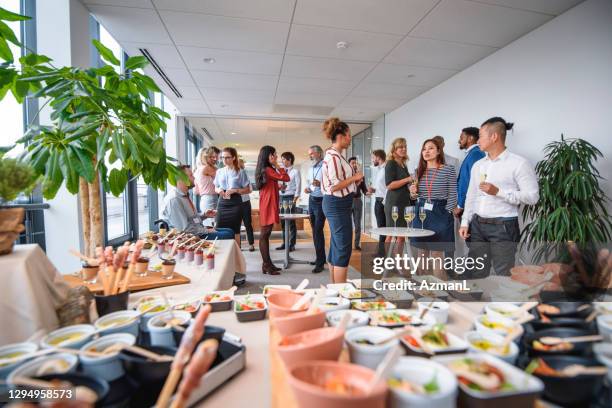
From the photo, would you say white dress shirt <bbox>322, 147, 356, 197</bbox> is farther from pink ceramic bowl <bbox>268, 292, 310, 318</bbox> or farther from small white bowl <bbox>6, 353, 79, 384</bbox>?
small white bowl <bbox>6, 353, 79, 384</bbox>

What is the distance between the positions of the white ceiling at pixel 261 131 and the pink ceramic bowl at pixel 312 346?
6.19 meters

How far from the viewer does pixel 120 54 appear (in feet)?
12.0

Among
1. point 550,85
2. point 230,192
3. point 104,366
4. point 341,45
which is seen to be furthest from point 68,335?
point 550,85

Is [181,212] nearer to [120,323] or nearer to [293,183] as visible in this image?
[120,323]

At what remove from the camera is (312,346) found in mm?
549

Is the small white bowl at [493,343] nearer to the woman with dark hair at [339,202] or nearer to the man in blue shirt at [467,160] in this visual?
the woman with dark hair at [339,202]

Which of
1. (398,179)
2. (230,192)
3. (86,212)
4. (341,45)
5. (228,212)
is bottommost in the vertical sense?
(228,212)

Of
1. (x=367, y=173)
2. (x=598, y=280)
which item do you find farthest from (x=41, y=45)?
(x=367, y=173)

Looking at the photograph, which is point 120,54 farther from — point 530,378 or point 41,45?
point 530,378

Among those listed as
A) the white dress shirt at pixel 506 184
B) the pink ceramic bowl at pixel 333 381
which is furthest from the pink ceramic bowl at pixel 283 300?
the white dress shirt at pixel 506 184

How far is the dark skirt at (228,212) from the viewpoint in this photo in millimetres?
3756

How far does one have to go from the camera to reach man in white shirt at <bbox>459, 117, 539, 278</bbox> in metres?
2.06

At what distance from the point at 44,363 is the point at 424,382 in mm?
702

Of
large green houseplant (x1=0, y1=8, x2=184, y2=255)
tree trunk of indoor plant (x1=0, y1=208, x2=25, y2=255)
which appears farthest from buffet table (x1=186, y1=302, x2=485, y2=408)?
large green houseplant (x1=0, y1=8, x2=184, y2=255)
